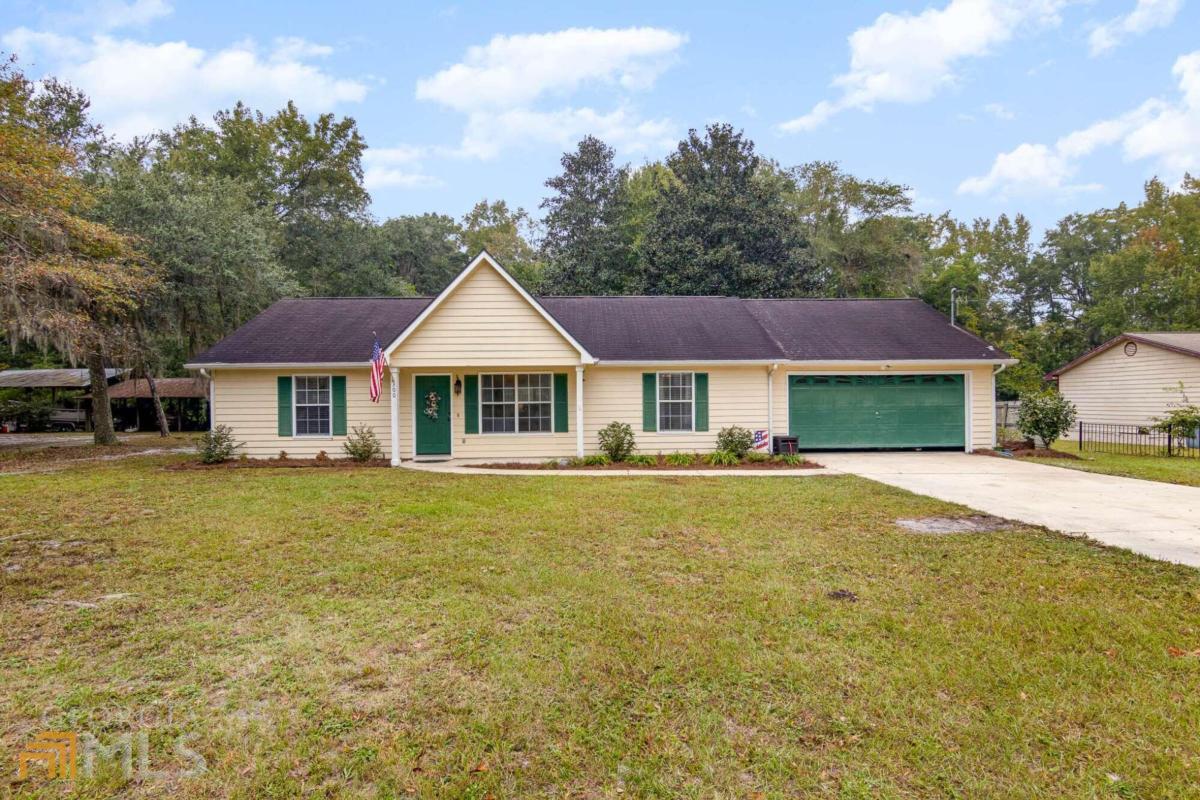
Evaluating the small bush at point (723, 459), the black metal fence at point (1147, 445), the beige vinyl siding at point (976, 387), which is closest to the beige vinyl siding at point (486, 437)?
the small bush at point (723, 459)

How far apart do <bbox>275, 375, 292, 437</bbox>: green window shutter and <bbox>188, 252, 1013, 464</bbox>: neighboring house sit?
2 cm

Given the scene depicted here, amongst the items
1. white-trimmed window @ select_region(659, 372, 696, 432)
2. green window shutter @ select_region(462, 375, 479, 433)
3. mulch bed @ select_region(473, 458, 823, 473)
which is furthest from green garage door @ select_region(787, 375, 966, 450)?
green window shutter @ select_region(462, 375, 479, 433)

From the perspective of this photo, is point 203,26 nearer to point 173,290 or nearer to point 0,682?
point 173,290

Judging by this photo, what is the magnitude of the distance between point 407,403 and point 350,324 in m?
3.18

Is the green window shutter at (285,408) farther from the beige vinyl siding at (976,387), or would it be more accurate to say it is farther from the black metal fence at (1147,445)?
the black metal fence at (1147,445)

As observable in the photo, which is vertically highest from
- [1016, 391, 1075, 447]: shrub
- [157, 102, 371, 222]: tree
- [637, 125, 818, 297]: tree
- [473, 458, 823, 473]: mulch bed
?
[157, 102, 371, 222]: tree

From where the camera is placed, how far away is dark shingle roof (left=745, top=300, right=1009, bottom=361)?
1461 cm

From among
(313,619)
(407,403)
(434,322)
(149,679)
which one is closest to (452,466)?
(407,403)

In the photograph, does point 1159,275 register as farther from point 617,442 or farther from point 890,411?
point 617,442

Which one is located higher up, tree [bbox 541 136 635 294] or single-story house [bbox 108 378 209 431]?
tree [bbox 541 136 635 294]

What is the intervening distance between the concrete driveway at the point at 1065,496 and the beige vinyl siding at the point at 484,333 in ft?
22.1

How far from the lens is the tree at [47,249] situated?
12.3 meters

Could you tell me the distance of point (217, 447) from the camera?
13.0 metres

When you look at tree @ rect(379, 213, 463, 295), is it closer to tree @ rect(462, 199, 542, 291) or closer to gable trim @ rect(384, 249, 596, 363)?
tree @ rect(462, 199, 542, 291)
